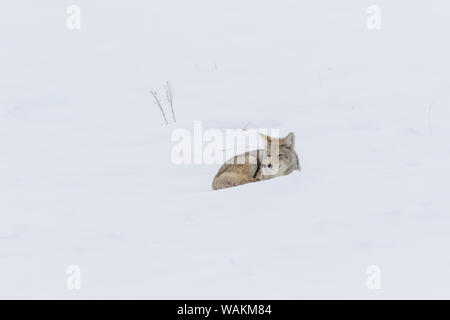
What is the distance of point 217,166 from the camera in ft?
26.6

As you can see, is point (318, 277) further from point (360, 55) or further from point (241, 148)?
point (360, 55)

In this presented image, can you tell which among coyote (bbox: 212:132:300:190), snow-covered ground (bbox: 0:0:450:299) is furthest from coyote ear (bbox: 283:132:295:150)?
snow-covered ground (bbox: 0:0:450:299)

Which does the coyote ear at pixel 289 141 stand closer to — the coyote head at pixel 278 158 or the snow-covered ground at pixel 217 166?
the coyote head at pixel 278 158

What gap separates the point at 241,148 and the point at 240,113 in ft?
4.40

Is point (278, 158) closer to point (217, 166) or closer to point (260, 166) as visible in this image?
point (260, 166)

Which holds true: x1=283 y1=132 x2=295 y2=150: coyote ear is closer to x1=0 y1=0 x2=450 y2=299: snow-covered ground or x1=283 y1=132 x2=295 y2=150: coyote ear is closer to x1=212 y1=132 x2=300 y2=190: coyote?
x1=212 y1=132 x2=300 y2=190: coyote

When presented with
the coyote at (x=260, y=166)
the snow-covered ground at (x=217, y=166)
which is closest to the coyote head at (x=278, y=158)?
the coyote at (x=260, y=166)

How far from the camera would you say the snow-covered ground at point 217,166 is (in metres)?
5.30

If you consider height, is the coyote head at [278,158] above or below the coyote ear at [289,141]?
below

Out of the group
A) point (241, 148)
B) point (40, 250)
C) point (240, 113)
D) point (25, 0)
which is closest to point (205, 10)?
point (25, 0)

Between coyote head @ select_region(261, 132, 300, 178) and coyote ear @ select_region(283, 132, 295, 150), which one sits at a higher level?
coyote ear @ select_region(283, 132, 295, 150)

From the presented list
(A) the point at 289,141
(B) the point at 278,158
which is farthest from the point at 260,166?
(A) the point at 289,141

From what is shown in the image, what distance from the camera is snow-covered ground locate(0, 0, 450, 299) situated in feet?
17.4

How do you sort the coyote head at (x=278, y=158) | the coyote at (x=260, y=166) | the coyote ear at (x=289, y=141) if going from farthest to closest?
the coyote ear at (x=289, y=141) → the coyote head at (x=278, y=158) → the coyote at (x=260, y=166)
